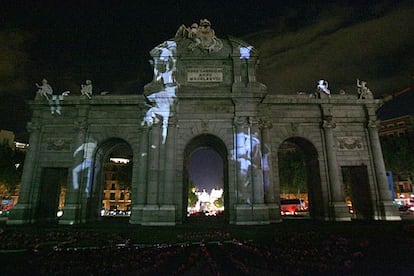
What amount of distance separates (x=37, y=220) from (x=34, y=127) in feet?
27.3

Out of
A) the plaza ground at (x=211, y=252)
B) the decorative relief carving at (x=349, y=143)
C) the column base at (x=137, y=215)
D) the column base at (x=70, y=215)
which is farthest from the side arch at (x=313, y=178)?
the column base at (x=70, y=215)

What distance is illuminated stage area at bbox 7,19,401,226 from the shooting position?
20312 mm

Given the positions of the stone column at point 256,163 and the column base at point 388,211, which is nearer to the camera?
the stone column at point 256,163

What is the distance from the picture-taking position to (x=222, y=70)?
882 inches

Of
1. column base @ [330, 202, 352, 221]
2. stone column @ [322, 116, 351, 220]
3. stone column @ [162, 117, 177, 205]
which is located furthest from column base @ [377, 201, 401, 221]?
stone column @ [162, 117, 177, 205]

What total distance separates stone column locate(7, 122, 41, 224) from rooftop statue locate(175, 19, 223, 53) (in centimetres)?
1592

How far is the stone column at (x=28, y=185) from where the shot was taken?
67.2 feet

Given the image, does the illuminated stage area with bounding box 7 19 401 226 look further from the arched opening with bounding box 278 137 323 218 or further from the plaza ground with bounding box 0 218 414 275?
the plaza ground with bounding box 0 218 414 275

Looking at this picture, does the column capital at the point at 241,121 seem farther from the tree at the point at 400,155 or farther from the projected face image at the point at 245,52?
the tree at the point at 400,155

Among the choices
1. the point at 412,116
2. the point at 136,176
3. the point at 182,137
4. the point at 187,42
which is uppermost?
the point at 412,116

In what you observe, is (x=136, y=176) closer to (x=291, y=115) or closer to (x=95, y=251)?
(x=95, y=251)

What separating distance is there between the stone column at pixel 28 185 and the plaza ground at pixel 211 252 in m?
6.50

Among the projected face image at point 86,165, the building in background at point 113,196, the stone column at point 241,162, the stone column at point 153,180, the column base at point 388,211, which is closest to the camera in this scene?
the stone column at point 153,180

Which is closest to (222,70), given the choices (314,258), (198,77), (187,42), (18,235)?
(198,77)
